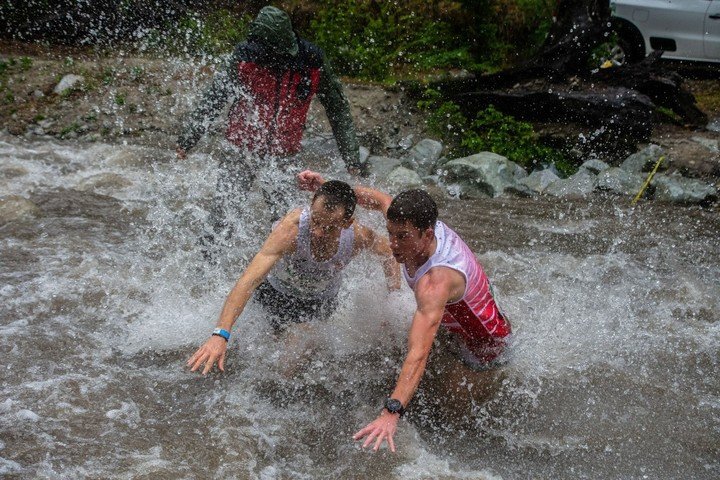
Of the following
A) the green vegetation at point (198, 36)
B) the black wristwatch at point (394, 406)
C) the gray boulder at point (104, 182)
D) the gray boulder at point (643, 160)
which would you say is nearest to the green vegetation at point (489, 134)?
the gray boulder at point (643, 160)

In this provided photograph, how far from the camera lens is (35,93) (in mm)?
8508

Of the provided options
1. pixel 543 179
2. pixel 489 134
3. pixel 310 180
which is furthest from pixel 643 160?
pixel 310 180

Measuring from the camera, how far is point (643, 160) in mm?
8102

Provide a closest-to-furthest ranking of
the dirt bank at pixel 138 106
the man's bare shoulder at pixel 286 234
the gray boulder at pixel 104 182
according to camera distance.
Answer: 1. the man's bare shoulder at pixel 286 234
2. the gray boulder at pixel 104 182
3. the dirt bank at pixel 138 106

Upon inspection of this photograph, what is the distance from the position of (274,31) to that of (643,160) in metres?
5.69

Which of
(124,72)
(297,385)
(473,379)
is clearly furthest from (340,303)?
(124,72)

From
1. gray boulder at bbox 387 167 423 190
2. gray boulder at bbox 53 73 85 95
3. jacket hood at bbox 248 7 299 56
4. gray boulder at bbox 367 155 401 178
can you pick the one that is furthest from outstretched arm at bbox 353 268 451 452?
gray boulder at bbox 53 73 85 95

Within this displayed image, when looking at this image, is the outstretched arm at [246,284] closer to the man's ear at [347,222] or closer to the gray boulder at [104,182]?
the man's ear at [347,222]

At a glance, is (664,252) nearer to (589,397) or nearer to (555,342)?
(555,342)

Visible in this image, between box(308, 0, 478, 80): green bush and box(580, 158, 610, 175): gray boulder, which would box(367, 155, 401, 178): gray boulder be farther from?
box(580, 158, 610, 175): gray boulder

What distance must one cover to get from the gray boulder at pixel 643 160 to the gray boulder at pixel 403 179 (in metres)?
2.81

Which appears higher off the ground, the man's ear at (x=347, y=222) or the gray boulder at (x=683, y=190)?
the man's ear at (x=347, y=222)

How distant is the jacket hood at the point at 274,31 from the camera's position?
14.9 ft

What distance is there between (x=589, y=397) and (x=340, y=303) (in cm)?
195
